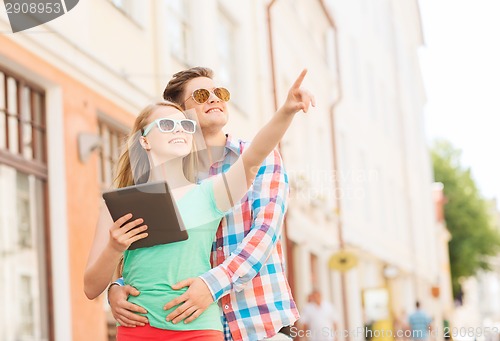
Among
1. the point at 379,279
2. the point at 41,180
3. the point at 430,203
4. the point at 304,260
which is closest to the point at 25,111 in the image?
the point at 41,180

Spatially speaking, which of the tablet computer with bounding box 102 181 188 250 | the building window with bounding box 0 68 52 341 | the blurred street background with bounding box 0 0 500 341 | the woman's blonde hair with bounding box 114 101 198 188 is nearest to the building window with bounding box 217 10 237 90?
the blurred street background with bounding box 0 0 500 341

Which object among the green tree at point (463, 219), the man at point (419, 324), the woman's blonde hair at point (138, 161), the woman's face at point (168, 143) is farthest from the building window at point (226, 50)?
the green tree at point (463, 219)

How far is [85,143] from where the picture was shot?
9711 millimetres

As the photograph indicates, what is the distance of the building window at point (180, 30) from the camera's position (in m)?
13.1

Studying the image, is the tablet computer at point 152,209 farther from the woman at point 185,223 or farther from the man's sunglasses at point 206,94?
the man's sunglasses at point 206,94

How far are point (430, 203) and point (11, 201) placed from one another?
35464 mm

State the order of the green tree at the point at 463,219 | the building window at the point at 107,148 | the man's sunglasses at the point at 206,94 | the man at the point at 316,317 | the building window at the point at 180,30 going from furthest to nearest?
the green tree at the point at 463,219
the man at the point at 316,317
the building window at the point at 180,30
the building window at the point at 107,148
the man's sunglasses at the point at 206,94

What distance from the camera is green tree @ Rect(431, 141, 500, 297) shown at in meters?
52.8

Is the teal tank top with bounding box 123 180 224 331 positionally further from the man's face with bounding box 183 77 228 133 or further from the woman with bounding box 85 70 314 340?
the man's face with bounding box 183 77 228 133

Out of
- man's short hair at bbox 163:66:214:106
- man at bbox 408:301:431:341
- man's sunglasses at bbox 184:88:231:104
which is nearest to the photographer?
man's sunglasses at bbox 184:88:231:104

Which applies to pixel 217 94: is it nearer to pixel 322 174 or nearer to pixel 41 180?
pixel 41 180

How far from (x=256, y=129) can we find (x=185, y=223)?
1286cm

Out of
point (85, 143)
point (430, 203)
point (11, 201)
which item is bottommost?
point (11, 201)

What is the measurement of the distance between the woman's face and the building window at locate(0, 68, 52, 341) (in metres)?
4.99
